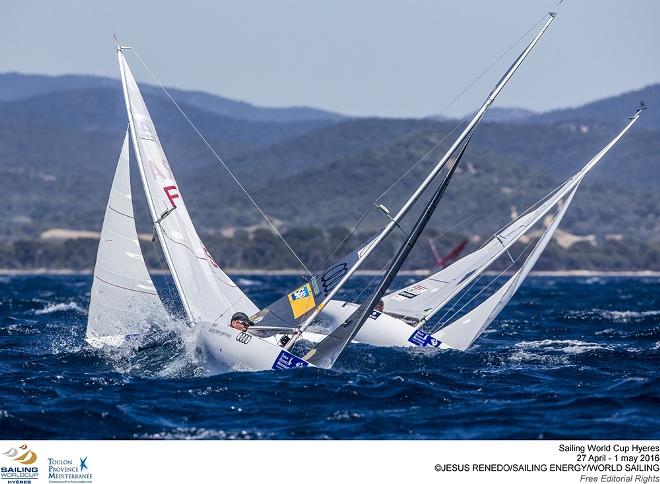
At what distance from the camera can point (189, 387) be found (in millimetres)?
24203

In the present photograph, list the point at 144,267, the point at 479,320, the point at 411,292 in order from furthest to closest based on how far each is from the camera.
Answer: the point at 411,292 → the point at 479,320 → the point at 144,267

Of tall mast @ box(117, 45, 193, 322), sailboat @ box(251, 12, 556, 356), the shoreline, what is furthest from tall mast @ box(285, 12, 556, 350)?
the shoreline

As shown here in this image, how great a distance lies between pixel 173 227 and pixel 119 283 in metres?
1.80

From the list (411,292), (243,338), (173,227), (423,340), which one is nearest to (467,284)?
(411,292)

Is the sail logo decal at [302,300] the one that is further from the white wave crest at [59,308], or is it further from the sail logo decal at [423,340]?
the white wave crest at [59,308]

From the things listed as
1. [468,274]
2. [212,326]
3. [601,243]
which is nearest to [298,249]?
[601,243]

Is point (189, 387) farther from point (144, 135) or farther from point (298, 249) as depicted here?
point (298, 249)

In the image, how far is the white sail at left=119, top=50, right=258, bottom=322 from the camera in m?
28.4

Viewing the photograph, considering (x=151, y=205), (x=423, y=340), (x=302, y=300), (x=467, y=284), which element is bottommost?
(x=423, y=340)

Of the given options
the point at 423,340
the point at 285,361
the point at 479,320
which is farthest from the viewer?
the point at 423,340

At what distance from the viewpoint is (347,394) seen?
23375mm
